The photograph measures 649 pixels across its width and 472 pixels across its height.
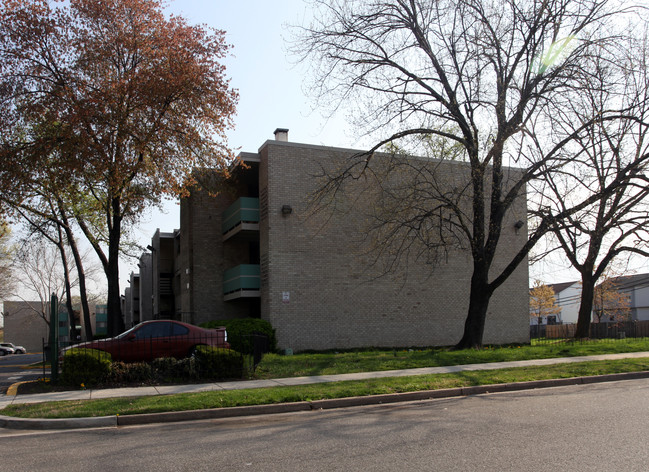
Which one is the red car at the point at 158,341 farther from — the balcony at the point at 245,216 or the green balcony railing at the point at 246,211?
the green balcony railing at the point at 246,211

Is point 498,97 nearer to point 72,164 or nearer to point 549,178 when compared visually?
point 549,178

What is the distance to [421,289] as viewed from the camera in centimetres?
2586

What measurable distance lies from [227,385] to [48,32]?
13942 mm

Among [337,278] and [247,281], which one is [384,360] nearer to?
[337,278]

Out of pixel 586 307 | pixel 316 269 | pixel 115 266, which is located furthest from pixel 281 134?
pixel 586 307

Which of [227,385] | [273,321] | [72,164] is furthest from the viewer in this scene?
[273,321]

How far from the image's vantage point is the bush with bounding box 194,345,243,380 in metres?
13.9

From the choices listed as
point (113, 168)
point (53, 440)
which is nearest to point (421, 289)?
point (113, 168)

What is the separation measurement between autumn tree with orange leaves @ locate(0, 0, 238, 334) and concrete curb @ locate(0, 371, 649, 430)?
1144 cm

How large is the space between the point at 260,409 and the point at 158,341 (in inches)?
261

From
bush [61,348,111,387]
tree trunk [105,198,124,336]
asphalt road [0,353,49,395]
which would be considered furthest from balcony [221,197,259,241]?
bush [61,348,111,387]

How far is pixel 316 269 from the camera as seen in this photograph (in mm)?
23703

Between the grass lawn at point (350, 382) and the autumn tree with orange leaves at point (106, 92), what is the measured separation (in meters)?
8.64

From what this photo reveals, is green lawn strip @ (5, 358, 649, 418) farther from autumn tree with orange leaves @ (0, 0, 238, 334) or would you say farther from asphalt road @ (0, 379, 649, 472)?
autumn tree with orange leaves @ (0, 0, 238, 334)
